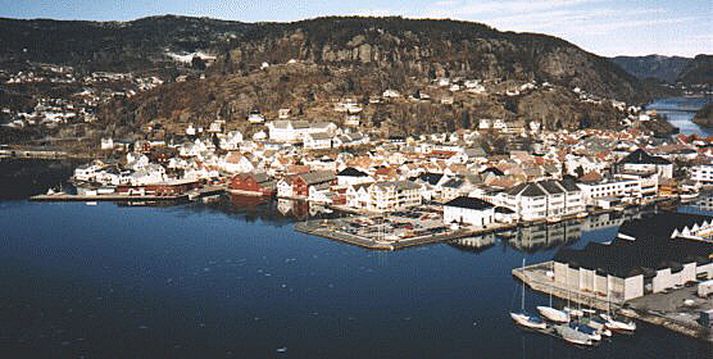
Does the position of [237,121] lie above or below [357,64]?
below

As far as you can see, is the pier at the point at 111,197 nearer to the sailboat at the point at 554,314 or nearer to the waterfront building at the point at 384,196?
the waterfront building at the point at 384,196

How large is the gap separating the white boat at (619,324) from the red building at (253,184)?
12.5m

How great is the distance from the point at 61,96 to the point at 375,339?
44.9m

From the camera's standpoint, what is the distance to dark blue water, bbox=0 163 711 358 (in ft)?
27.3

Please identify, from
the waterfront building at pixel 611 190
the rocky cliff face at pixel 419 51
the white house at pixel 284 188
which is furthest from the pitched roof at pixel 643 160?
the rocky cliff face at pixel 419 51

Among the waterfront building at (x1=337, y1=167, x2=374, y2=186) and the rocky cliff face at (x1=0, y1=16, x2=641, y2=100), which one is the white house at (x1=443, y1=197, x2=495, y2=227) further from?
the rocky cliff face at (x1=0, y1=16, x2=641, y2=100)

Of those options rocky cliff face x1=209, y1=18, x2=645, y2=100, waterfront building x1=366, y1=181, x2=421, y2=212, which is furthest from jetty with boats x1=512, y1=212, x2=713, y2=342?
rocky cliff face x1=209, y1=18, x2=645, y2=100

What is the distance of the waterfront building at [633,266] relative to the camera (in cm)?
953

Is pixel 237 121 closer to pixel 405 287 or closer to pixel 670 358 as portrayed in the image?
pixel 405 287

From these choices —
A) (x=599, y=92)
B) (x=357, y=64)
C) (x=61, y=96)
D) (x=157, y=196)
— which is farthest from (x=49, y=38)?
(x=157, y=196)

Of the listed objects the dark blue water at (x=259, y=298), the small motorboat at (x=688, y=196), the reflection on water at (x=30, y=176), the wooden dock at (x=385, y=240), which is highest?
the reflection on water at (x=30, y=176)

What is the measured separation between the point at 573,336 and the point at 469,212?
649 centimetres

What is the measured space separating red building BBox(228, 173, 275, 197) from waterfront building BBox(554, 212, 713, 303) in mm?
11039

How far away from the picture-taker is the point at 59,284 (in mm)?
11133
